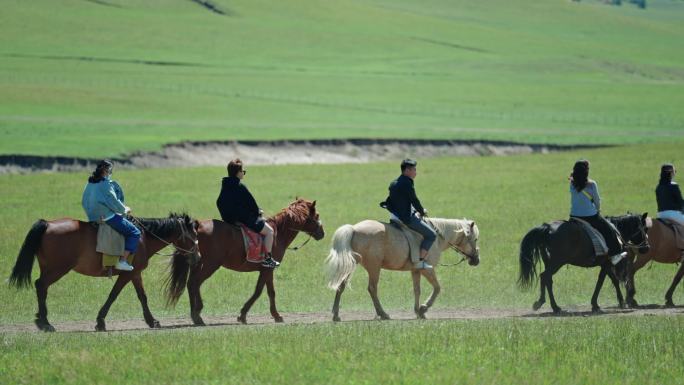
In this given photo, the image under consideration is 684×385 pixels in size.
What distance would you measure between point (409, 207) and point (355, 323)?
268 cm

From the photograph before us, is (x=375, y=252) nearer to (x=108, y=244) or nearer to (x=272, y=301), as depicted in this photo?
(x=272, y=301)

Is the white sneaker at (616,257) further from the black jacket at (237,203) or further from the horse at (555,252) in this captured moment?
the black jacket at (237,203)

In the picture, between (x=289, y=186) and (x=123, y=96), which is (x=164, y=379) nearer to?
(x=289, y=186)

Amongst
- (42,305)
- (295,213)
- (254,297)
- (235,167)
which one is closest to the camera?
(42,305)

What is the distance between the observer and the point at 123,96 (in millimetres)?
75062

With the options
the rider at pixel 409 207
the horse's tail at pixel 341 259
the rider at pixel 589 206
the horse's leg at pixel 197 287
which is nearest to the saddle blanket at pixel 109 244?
the horse's leg at pixel 197 287

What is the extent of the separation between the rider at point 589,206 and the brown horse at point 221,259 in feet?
16.4

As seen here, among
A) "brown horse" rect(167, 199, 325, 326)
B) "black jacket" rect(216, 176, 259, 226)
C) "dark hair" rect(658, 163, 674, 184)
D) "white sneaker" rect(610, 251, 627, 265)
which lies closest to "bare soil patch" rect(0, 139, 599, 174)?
"brown horse" rect(167, 199, 325, 326)

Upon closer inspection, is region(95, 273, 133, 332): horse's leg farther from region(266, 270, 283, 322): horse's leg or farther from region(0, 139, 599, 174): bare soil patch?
region(0, 139, 599, 174): bare soil patch

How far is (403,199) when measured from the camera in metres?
19.3

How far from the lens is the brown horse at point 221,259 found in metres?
18.6

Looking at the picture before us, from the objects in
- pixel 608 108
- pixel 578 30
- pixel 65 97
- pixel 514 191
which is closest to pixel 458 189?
pixel 514 191

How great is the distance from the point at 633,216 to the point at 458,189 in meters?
21.9

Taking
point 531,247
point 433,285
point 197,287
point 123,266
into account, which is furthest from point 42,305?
point 531,247
